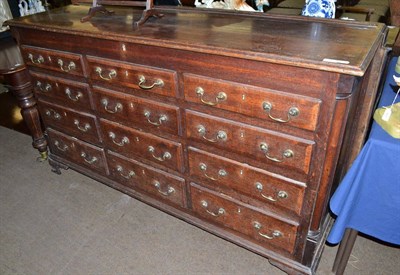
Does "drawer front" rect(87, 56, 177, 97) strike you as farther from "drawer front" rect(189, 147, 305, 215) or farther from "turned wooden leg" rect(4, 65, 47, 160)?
"turned wooden leg" rect(4, 65, 47, 160)

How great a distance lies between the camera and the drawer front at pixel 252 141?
4.49 ft

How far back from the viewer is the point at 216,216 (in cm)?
184

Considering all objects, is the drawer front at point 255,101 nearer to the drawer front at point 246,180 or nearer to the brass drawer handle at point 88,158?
the drawer front at point 246,180

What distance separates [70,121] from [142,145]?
65cm

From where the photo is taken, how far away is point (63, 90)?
2098 millimetres

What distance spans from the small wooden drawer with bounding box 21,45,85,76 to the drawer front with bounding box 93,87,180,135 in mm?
174

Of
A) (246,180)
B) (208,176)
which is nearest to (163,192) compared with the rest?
(208,176)

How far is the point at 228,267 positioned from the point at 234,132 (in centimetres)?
86

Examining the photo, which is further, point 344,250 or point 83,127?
point 83,127

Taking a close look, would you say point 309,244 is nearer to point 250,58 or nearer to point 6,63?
point 250,58

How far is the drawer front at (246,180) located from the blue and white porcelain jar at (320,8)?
853mm

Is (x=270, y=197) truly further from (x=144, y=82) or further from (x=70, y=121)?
(x=70, y=121)

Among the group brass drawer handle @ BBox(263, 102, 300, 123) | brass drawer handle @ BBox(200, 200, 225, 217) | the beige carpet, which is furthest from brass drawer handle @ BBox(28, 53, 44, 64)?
brass drawer handle @ BBox(263, 102, 300, 123)

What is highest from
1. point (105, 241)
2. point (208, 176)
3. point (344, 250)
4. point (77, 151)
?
point (208, 176)
